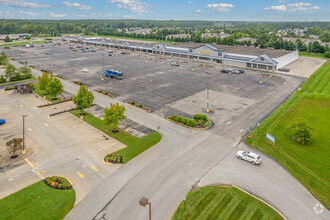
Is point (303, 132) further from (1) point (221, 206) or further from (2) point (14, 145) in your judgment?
(2) point (14, 145)

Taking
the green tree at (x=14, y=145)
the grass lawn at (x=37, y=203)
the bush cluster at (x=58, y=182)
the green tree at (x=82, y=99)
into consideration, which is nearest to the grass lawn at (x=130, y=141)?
the green tree at (x=82, y=99)

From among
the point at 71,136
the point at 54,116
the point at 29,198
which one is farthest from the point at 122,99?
the point at 29,198

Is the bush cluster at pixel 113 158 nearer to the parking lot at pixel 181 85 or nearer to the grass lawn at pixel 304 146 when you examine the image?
the parking lot at pixel 181 85

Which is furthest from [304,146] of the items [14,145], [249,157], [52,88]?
[52,88]

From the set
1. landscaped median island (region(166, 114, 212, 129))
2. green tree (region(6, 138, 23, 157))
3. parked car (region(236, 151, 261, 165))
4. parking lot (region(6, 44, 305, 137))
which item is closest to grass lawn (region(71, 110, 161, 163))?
landscaped median island (region(166, 114, 212, 129))

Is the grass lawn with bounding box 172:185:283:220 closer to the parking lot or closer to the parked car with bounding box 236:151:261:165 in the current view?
the parked car with bounding box 236:151:261:165
